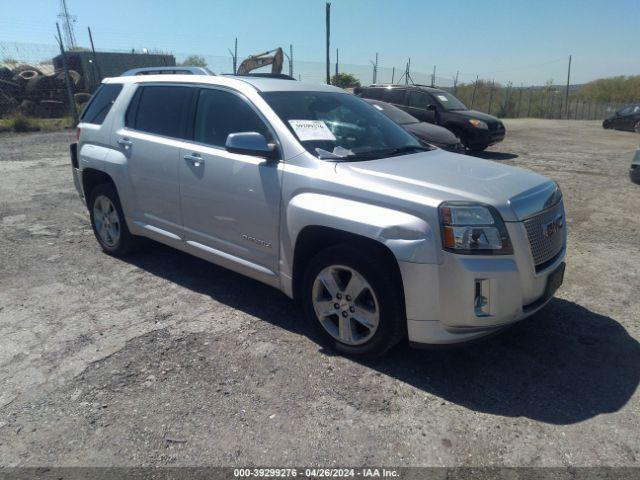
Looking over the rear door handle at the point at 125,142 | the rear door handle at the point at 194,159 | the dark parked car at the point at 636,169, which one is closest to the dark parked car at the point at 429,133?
the dark parked car at the point at 636,169

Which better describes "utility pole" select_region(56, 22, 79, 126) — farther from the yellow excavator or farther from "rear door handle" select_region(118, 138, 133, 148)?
"rear door handle" select_region(118, 138, 133, 148)

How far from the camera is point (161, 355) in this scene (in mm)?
3334

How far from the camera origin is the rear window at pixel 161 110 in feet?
13.9

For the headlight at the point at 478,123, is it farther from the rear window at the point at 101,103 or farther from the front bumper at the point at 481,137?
the rear window at the point at 101,103

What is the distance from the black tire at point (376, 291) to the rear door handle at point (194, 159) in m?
1.30

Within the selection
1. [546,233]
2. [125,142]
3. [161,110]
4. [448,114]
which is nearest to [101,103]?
[125,142]

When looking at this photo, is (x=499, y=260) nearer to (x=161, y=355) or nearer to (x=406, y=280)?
(x=406, y=280)

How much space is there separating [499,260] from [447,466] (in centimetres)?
115

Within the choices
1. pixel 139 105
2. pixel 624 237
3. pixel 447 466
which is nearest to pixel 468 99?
pixel 624 237

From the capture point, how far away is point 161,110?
4441 mm

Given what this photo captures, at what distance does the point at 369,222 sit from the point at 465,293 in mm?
685

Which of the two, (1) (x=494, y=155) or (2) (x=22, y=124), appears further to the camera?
(2) (x=22, y=124)

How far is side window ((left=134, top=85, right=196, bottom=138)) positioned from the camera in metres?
4.23

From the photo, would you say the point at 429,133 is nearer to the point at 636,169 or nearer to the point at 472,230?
the point at 636,169
